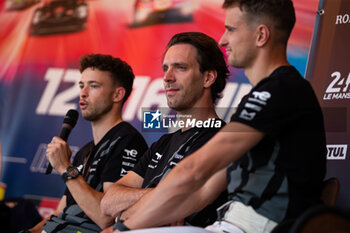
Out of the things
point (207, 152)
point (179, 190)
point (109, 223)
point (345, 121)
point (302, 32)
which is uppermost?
point (302, 32)

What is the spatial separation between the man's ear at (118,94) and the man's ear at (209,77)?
0.71 metres

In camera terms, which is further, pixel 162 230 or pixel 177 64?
pixel 177 64

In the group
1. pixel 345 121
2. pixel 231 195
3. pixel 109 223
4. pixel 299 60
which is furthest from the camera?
pixel 299 60

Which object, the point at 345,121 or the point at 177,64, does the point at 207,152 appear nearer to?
the point at 177,64

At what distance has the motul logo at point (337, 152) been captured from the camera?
2.64 m

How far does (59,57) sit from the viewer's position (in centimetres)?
400

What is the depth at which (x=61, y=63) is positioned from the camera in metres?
3.98

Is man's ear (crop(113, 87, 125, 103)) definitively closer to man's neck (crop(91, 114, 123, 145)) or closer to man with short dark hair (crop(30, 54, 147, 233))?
man with short dark hair (crop(30, 54, 147, 233))

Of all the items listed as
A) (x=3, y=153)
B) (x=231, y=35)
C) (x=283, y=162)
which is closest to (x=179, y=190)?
(x=283, y=162)

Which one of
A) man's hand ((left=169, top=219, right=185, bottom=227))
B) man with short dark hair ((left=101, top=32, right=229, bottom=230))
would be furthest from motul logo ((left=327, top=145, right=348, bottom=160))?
man's hand ((left=169, top=219, right=185, bottom=227))

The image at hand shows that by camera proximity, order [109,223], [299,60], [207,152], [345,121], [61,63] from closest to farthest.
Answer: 1. [207,152]
2. [109,223]
3. [345,121]
4. [299,60]
5. [61,63]

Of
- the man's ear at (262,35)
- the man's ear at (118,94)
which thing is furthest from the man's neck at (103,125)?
the man's ear at (262,35)

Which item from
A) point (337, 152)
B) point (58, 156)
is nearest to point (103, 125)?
point (58, 156)

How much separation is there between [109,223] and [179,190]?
93cm
